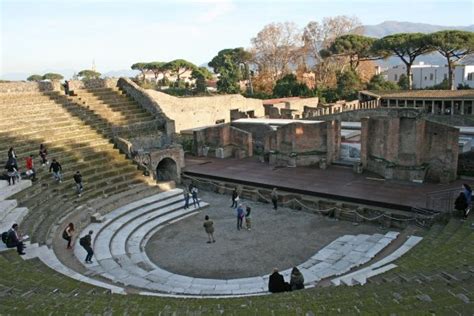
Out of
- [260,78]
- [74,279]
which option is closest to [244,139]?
[74,279]

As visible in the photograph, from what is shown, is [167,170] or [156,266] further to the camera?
[167,170]

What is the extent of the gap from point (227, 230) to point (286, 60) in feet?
170

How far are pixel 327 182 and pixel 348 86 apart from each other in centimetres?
3402

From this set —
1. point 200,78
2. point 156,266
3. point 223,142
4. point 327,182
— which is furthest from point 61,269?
point 200,78

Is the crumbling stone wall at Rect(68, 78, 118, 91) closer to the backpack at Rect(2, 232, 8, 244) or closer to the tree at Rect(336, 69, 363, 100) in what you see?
the backpack at Rect(2, 232, 8, 244)

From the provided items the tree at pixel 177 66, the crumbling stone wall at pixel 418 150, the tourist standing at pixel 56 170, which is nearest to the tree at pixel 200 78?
the tree at pixel 177 66

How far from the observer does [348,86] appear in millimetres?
51969

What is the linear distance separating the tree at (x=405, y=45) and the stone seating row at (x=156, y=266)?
133 ft

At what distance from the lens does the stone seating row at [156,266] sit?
12297 millimetres

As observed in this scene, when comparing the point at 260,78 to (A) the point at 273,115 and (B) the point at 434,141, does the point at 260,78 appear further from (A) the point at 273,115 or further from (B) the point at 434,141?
(B) the point at 434,141

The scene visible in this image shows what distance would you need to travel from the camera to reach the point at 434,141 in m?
20.2

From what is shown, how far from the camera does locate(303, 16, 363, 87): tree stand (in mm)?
62625

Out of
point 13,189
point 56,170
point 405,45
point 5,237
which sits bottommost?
point 5,237

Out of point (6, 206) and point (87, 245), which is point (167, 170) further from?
point (87, 245)
